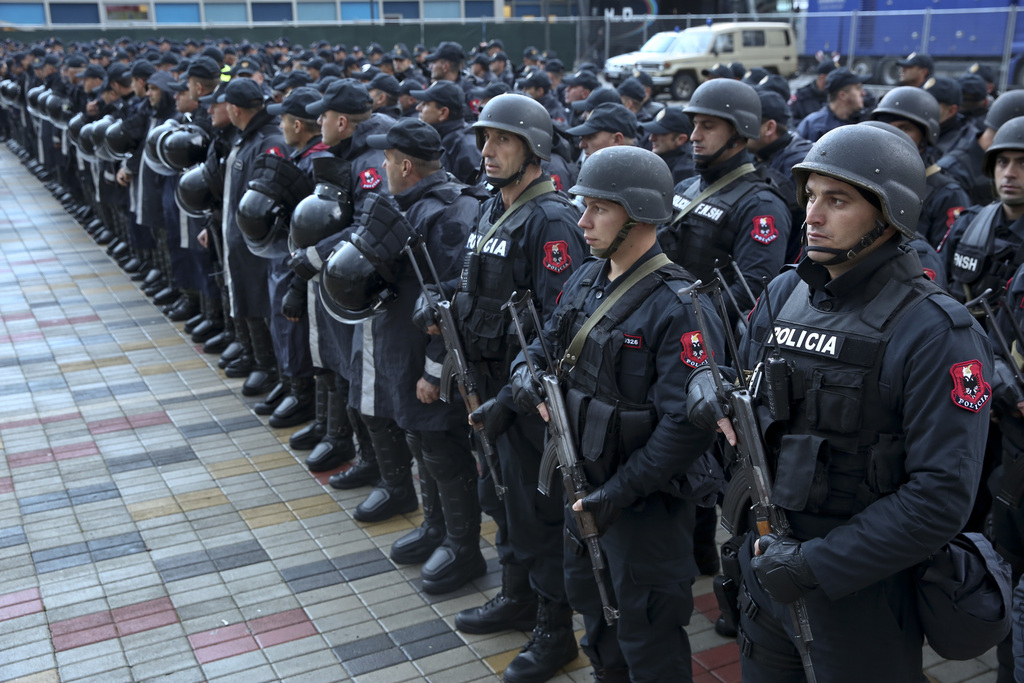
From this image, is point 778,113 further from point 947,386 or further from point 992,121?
point 947,386

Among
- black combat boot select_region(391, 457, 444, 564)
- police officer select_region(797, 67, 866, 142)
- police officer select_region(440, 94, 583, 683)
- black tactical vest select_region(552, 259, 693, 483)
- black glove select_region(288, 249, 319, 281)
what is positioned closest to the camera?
black tactical vest select_region(552, 259, 693, 483)

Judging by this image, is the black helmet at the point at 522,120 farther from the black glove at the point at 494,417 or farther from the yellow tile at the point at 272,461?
the yellow tile at the point at 272,461

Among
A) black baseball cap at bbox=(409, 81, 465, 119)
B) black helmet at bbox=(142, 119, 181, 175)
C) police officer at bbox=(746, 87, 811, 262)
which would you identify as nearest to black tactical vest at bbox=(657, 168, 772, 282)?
police officer at bbox=(746, 87, 811, 262)

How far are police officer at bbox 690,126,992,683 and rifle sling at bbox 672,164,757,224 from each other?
2.14m

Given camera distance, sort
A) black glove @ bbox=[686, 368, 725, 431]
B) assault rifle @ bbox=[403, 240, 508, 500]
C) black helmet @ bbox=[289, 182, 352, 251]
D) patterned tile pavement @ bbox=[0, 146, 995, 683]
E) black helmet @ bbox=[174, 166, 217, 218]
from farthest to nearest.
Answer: black helmet @ bbox=[174, 166, 217, 218]
black helmet @ bbox=[289, 182, 352, 251]
patterned tile pavement @ bbox=[0, 146, 995, 683]
assault rifle @ bbox=[403, 240, 508, 500]
black glove @ bbox=[686, 368, 725, 431]

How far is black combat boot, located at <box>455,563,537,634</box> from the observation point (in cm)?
455

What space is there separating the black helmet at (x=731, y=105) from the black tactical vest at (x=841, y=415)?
247 cm

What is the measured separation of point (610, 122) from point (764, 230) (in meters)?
1.78

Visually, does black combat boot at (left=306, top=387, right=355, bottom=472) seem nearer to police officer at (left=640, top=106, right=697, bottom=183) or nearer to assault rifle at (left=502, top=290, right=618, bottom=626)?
police officer at (left=640, top=106, right=697, bottom=183)

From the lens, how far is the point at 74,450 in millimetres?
6844

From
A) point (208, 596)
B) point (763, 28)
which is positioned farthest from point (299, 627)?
point (763, 28)

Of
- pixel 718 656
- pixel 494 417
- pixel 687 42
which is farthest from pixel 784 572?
pixel 687 42

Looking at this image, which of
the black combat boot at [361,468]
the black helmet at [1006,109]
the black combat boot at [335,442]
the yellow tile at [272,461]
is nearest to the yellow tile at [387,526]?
the black combat boot at [361,468]

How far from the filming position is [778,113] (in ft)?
21.1
